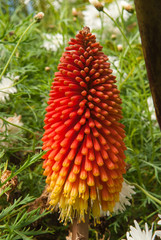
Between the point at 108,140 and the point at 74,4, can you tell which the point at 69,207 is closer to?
the point at 108,140

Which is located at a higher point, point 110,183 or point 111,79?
point 111,79

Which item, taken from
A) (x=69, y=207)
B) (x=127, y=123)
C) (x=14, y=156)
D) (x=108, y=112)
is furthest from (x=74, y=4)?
(x=69, y=207)

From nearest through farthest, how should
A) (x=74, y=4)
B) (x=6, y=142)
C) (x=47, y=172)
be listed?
1. (x=47, y=172)
2. (x=6, y=142)
3. (x=74, y=4)

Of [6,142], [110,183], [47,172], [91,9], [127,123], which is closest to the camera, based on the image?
[110,183]

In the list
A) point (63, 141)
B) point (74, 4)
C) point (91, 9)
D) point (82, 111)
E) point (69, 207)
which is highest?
point (74, 4)

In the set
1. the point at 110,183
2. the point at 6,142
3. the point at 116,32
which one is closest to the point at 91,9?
the point at 116,32

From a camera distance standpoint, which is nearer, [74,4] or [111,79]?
[111,79]
